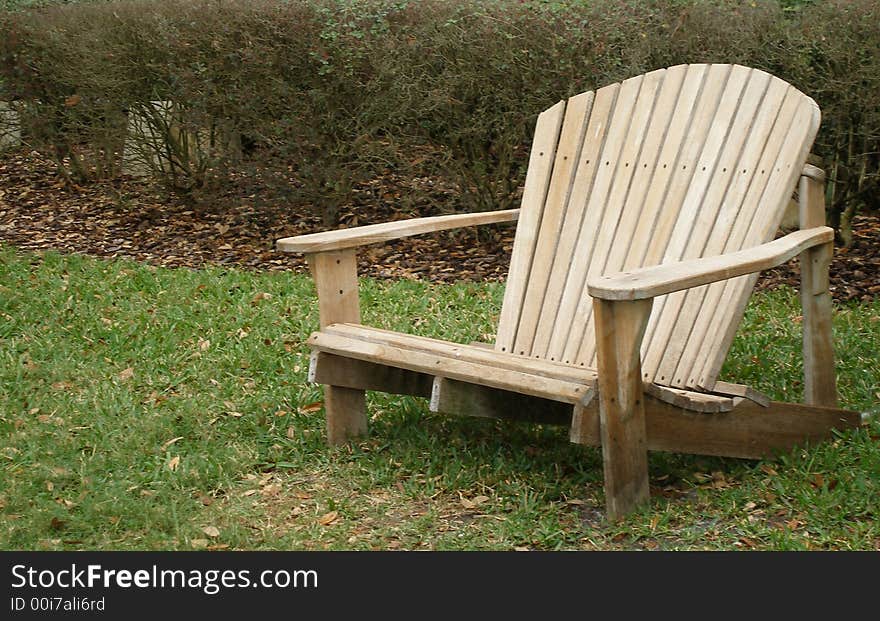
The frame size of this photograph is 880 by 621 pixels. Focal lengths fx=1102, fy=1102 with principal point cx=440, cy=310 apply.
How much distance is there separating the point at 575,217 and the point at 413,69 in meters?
2.74

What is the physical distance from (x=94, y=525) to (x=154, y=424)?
2.64 ft

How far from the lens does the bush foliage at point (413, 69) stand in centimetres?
561

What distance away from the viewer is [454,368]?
132 inches

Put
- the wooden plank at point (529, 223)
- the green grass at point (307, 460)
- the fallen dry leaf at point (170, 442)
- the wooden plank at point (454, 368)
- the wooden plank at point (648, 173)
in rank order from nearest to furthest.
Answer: the wooden plank at point (454, 368)
the green grass at point (307, 460)
the wooden plank at point (648, 173)
the wooden plank at point (529, 223)
the fallen dry leaf at point (170, 442)

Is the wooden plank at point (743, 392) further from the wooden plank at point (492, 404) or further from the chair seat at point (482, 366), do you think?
the wooden plank at point (492, 404)

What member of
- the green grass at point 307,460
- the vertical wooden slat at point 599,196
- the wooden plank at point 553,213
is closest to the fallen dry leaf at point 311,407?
the green grass at point 307,460

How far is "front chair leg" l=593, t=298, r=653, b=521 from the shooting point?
2932 millimetres

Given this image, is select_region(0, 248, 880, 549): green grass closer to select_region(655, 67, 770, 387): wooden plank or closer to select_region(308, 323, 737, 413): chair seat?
select_region(308, 323, 737, 413): chair seat

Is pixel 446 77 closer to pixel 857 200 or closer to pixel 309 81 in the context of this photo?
pixel 309 81

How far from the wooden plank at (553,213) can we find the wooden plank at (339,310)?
1.95 ft

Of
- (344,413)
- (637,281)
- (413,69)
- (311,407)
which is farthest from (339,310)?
(413,69)

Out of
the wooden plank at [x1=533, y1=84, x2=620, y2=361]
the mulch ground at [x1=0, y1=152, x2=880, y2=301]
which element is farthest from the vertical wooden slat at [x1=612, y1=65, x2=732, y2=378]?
the mulch ground at [x1=0, y1=152, x2=880, y2=301]

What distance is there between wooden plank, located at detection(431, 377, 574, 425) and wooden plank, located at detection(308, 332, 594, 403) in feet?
0.19

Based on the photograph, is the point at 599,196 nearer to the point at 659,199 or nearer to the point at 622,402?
the point at 659,199
